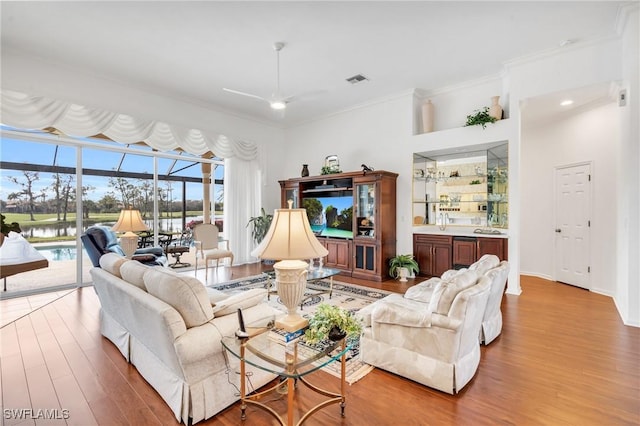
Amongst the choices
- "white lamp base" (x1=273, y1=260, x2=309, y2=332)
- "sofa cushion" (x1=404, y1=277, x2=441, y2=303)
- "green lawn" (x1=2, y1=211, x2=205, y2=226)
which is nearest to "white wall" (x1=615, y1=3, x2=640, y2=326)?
"sofa cushion" (x1=404, y1=277, x2=441, y2=303)

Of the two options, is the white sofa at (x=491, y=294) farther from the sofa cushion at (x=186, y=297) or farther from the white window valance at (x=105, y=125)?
the white window valance at (x=105, y=125)

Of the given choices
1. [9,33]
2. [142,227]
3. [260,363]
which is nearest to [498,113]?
[260,363]

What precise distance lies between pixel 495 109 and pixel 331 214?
11.3 ft

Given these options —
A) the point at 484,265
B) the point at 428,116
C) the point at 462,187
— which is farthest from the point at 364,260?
the point at 428,116

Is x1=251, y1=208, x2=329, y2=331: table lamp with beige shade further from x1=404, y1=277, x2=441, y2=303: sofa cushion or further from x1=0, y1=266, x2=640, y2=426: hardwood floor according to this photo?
x1=404, y1=277, x2=441, y2=303: sofa cushion

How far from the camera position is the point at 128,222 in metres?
4.49

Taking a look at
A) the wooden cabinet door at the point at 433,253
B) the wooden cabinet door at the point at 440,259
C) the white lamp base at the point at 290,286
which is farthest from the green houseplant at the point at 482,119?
the white lamp base at the point at 290,286

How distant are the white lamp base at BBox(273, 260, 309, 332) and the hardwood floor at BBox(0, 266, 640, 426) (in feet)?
1.98

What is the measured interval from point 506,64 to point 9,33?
22.2 ft

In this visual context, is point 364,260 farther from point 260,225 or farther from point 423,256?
point 260,225

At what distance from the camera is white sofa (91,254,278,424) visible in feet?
6.02

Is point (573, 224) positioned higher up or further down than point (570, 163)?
further down

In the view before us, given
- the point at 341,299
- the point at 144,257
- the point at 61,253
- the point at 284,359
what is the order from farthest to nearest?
the point at 61,253
the point at 144,257
the point at 341,299
the point at 284,359

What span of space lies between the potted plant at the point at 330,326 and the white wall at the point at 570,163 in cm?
472
